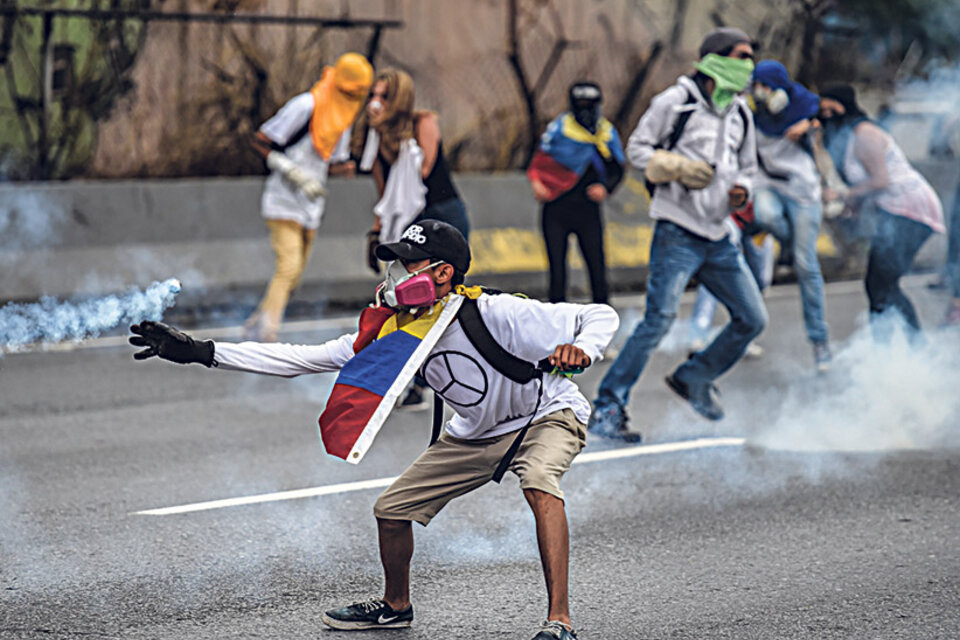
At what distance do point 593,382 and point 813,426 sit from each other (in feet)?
5.51

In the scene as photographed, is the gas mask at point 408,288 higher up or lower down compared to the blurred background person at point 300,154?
higher up

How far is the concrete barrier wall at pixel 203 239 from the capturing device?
11695 mm

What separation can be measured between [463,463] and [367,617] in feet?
2.05

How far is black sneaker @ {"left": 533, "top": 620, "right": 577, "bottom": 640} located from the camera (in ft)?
14.8

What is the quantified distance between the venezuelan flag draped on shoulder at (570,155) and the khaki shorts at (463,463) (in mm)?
5039

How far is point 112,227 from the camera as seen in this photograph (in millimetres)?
12094

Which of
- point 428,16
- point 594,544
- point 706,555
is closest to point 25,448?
point 594,544

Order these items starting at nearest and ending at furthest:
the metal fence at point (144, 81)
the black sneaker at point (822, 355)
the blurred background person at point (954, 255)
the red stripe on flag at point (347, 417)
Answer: the red stripe on flag at point (347, 417) < the black sneaker at point (822, 355) < the blurred background person at point (954, 255) < the metal fence at point (144, 81)

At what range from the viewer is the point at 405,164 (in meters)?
8.64

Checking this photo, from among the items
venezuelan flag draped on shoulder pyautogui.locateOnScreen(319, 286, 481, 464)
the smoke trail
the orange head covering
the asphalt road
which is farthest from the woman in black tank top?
venezuelan flag draped on shoulder pyautogui.locateOnScreen(319, 286, 481, 464)

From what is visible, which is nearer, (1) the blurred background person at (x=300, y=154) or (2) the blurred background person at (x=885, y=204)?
(2) the blurred background person at (x=885, y=204)

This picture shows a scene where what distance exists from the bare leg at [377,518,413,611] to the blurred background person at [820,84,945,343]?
17.8 feet

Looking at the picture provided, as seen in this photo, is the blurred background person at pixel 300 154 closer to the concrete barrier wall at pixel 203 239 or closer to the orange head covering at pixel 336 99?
the orange head covering at pixel 336 99

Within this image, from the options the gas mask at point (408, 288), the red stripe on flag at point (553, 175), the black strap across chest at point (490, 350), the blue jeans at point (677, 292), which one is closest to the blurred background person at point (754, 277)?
the red stripe on flag at point (553, 175)
